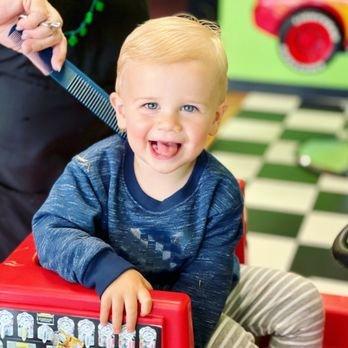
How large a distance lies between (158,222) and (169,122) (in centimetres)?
14

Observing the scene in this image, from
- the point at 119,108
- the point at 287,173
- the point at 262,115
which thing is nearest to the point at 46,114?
the point at 119,108

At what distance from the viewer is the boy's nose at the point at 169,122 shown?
2.61 feet

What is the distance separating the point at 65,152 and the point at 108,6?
22 cm

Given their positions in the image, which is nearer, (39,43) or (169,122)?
(169,122)

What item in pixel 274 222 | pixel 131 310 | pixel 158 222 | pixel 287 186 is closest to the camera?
pixel 131 310

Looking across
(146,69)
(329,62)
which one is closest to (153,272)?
(146,69)

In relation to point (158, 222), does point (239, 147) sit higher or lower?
lower

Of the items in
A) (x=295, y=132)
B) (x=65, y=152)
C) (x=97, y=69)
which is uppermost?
(x=97, y=69)

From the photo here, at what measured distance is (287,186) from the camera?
6.98 feet

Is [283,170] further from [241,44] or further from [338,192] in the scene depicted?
[241,44]

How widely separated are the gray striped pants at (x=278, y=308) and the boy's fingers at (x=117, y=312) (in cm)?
22

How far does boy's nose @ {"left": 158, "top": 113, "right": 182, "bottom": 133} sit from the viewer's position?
2.61 ft

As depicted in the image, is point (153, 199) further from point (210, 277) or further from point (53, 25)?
point (53, 25)

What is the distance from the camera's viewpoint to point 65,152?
3.70 ft
